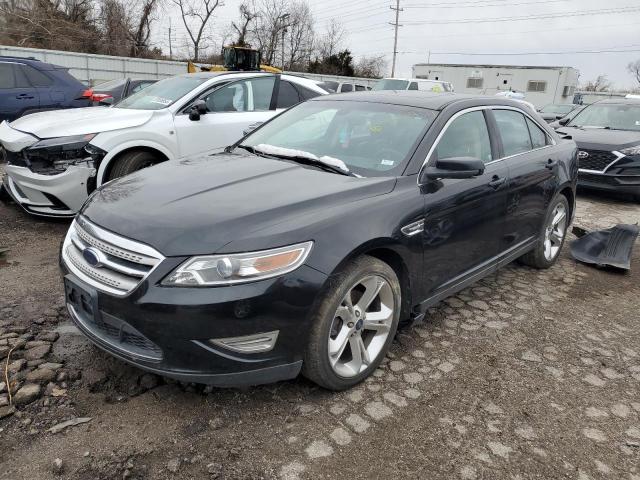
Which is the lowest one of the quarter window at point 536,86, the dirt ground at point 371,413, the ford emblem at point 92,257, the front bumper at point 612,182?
the dirt ground at point 371,413

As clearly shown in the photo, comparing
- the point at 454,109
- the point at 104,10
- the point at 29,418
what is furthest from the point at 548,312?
the point at 104,10

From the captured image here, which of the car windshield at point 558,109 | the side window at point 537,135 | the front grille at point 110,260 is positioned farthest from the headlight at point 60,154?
the car windshield at point 558,109

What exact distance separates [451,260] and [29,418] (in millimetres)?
2567

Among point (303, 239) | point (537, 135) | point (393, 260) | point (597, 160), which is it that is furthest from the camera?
point (597, 160)

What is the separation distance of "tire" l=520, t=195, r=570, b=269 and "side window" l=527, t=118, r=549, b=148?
21.4 inches

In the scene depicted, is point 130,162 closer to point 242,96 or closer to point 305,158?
point 242,96

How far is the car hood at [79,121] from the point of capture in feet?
16.8

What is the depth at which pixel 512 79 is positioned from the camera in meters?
36.7

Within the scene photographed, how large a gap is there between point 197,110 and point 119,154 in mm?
1031

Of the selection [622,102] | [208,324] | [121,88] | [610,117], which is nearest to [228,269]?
[208,324]

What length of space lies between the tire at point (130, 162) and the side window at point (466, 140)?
3.41 metres

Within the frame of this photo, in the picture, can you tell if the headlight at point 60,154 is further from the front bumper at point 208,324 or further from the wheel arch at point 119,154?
the front bumper at point 208,324

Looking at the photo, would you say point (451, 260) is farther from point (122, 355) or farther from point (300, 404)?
point (122, 355)

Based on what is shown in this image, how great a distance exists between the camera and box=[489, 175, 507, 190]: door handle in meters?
3.63
